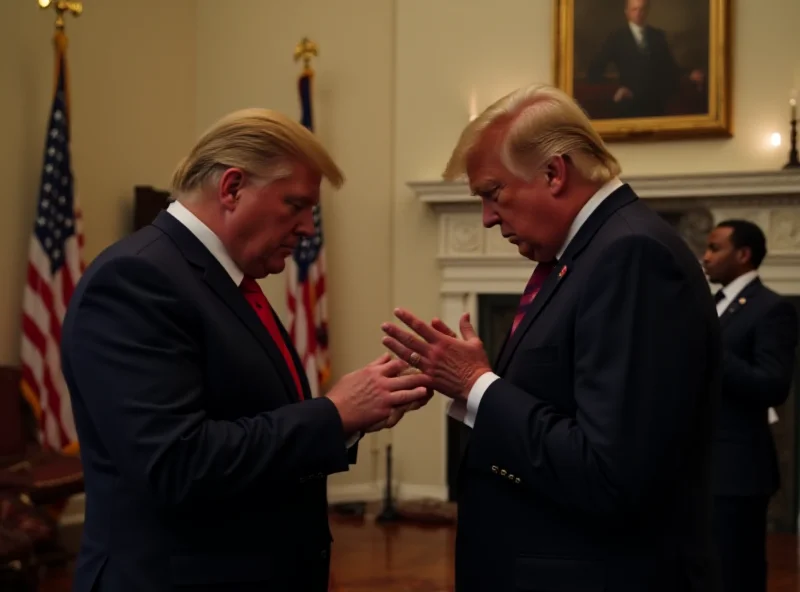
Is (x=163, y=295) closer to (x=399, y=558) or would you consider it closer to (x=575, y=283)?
(x=575, y=283)

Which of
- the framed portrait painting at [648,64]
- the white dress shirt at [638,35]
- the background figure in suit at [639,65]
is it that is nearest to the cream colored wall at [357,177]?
the framed portrait painting at [648,64]

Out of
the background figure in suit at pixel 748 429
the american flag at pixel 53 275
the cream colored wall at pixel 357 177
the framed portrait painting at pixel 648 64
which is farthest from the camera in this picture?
the cream colored wall at pixel 357 177

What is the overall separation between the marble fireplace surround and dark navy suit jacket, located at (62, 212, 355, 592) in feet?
16.0

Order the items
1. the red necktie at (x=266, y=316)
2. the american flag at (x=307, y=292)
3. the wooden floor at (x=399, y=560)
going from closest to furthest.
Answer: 1. the red necktie at (x=266, y=316)
2. the wooden floor at (x=399, y=560)
3. the american flag at (x=307, y=292)

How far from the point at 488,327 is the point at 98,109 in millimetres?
3092

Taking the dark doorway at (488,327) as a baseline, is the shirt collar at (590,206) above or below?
above

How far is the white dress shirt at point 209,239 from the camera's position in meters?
1.88

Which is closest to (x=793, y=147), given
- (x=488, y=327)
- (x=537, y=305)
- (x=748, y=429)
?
(x=488, y=327)

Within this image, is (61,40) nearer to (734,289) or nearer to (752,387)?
(734,289)

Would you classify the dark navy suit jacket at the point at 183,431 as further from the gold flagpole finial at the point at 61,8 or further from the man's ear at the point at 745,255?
the gold flagpole finial at the point at 61,8

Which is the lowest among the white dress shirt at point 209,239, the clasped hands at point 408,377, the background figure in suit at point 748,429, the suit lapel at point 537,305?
the background figure in suit at point 748,429

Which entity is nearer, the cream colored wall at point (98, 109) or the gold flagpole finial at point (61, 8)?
the gold flagpole finial at point (61, 8)

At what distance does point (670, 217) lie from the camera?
646 cm

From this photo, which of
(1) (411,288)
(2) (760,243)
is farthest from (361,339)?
(2) (760,243)
